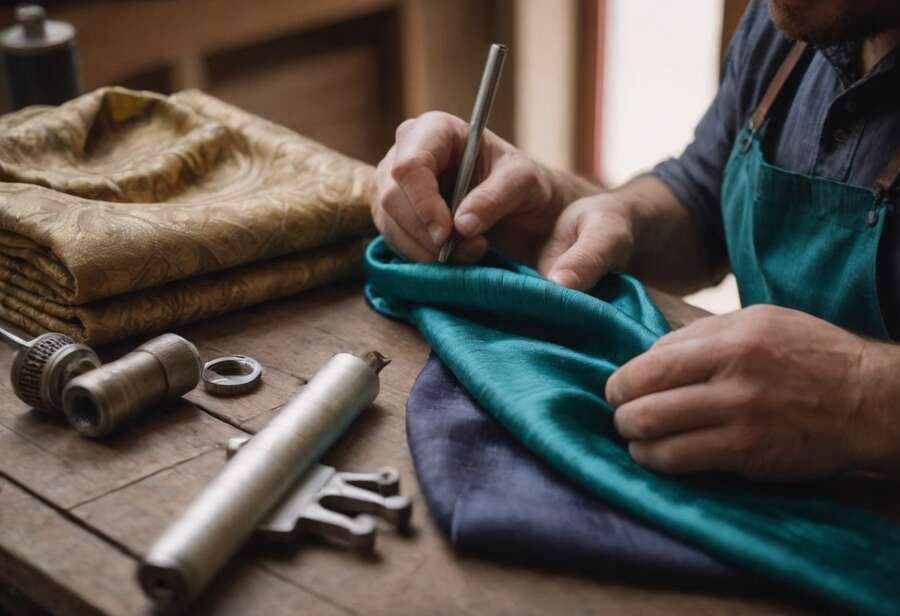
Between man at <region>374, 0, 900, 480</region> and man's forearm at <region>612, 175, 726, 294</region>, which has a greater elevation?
man at <region>374, 0, 900, 480</region>

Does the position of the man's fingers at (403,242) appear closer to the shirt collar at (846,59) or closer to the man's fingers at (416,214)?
the man's fingers at (416,214)

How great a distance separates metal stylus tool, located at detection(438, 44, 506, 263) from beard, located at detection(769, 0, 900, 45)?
1.10ft

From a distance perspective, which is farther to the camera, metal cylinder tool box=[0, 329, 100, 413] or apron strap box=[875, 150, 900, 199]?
apron strap box=[875, 150, 900, 199]

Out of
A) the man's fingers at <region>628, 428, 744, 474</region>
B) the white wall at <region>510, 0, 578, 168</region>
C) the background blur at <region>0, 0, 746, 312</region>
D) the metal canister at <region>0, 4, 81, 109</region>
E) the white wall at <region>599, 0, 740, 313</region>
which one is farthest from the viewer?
the white wall at <region>510, 0, 578, 168</region>

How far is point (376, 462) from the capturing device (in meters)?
0.92

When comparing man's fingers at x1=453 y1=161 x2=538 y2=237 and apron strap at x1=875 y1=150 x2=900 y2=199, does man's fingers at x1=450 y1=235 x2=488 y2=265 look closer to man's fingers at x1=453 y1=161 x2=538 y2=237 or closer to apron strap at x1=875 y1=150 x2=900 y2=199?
man's fingers at x1=453 y1=161 x2=538 y2=237

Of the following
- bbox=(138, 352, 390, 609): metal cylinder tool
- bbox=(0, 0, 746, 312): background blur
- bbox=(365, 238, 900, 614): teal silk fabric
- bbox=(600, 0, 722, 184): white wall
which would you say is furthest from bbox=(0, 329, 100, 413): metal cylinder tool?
bbox=(600, 0, 722, 184): white wall

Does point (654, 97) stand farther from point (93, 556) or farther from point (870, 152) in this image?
point (93, 556)

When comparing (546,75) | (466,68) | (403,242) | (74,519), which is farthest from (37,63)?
(546,75)

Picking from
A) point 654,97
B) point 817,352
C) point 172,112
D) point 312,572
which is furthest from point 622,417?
point 654,97

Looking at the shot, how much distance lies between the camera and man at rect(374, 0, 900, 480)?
86cm

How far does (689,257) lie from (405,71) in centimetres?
224

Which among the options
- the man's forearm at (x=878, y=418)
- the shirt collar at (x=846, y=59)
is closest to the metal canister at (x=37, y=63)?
the shirt collar at (x=846, y=59)

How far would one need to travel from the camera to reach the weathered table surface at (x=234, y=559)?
75 cm
